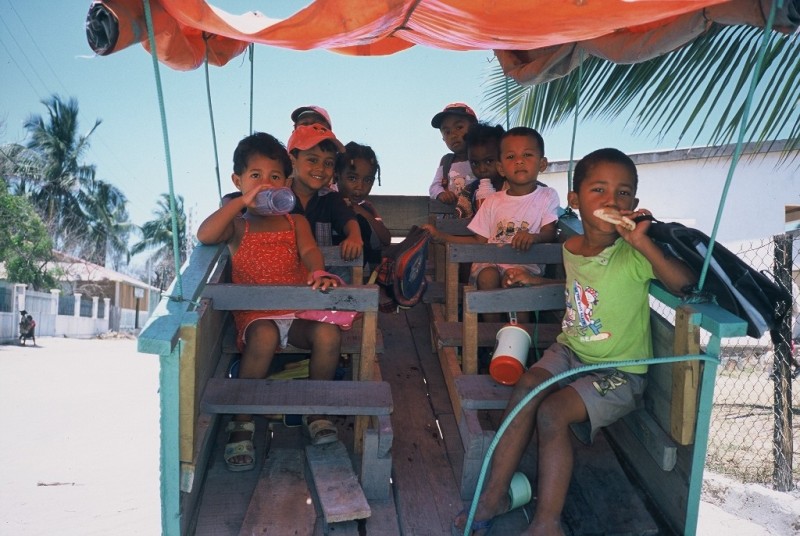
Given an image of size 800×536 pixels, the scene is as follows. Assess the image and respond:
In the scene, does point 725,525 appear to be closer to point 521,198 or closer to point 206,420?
point 521,198

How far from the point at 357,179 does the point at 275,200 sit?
1.99 metres

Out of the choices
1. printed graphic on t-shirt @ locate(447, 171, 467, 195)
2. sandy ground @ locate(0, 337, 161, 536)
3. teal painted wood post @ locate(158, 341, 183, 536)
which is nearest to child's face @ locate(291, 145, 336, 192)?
printed graphic on t-shirt @ locate(447, 171, 467, 195)

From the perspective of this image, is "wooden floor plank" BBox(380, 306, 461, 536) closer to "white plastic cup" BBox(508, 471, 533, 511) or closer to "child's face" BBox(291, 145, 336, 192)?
"white plastic cup" BBox(508, 471, 533, 511)

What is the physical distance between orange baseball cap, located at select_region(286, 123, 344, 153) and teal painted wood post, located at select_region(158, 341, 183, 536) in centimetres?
227

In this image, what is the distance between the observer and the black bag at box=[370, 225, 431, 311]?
394 centimetres

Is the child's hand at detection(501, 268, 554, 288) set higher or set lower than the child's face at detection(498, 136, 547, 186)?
lower

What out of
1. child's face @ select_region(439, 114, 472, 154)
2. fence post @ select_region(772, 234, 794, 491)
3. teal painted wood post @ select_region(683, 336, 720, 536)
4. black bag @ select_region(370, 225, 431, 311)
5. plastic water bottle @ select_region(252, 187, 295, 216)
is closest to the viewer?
teal painted wood post @ select_region(683, 336, 720, 536)

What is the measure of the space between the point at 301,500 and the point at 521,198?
253 cm

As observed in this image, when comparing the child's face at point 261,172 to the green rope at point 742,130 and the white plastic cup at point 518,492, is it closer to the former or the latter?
the white plastic cup at point 518,492

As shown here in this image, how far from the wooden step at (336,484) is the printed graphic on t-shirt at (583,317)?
1.16 meters

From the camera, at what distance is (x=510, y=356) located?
10.3 ft

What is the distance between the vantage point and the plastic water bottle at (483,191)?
16.9 ft

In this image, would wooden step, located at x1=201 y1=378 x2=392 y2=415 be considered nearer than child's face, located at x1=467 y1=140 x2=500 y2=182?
Yes

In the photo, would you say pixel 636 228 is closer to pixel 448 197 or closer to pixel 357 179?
pixel 357 179
